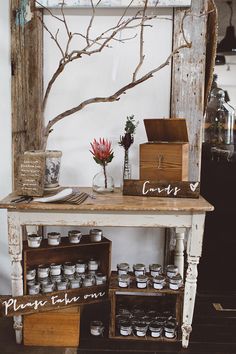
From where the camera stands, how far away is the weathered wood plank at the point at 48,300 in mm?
2244

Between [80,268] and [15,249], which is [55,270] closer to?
[80,268]

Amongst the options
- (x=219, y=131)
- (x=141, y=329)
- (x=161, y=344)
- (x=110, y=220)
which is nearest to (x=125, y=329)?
(x=141, y=329)

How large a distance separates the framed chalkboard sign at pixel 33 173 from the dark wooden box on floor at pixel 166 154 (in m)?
0.53

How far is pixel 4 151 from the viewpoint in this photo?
9.10 feet

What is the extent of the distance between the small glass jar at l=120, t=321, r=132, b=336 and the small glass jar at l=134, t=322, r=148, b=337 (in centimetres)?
3

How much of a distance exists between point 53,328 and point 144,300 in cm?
58

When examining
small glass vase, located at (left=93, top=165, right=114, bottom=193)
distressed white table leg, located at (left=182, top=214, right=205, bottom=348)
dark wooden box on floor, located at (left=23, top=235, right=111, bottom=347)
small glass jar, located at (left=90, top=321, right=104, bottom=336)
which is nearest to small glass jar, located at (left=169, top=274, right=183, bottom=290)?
distressed white table leg, located at (left=182, top=214, right=205, bottom=348)

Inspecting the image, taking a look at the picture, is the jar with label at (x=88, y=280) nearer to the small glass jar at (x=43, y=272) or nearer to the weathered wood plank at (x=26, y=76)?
the small glass jar at (x=43, y=272)

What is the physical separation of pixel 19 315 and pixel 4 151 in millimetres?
995

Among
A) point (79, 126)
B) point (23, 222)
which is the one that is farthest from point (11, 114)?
point (23, 222)

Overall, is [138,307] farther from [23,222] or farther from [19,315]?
[23,222]

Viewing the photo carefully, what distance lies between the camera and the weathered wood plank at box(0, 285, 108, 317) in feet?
7.36

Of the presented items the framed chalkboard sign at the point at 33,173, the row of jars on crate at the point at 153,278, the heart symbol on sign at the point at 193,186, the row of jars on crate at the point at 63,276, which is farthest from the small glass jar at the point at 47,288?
the heart symbol on sign at the point at 193,186

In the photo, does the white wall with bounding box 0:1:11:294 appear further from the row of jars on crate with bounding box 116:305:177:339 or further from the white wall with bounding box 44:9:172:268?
the row of jars on crate with bounding box 116:305:177:339
